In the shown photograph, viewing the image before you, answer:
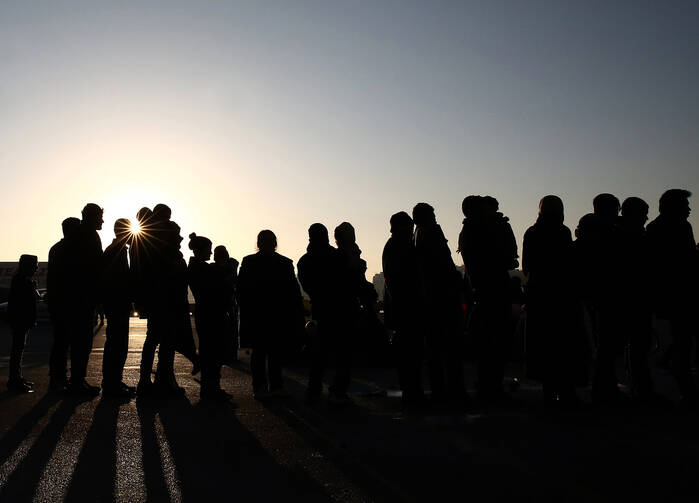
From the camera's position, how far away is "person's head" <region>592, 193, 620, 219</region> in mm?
7375

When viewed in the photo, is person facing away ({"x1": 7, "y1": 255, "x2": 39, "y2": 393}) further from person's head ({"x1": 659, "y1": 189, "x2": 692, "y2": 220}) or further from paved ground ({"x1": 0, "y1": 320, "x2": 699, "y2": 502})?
Answer: person's head ({"x1": 659, "y1": 189, "x2": 692, "y2": 220})

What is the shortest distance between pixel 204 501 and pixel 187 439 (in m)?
1.75

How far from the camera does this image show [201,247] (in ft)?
28.6

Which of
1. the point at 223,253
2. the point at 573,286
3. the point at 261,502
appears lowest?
the point at 261,502

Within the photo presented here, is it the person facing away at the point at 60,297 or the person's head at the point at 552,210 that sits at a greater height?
the person's head at the point at 552,210

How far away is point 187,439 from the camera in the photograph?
555 cm

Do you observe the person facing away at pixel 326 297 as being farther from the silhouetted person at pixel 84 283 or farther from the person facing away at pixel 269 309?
the silhouetted person at pixel 84 283

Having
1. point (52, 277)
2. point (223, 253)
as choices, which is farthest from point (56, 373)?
point (223, 253)

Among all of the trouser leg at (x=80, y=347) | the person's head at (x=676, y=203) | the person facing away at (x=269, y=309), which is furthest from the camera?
the trouser leg at (x=80, y=347)

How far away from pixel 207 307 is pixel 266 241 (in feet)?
3.52

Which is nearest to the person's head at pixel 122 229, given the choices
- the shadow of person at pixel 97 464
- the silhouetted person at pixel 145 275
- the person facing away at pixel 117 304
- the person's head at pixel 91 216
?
the person facing away at pixel 117 304

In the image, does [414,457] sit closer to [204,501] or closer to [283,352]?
[204,501]

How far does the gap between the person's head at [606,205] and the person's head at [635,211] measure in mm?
196

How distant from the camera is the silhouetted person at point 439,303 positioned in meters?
7.61
